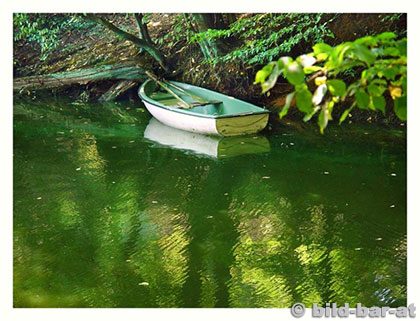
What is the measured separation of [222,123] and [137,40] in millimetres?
1591

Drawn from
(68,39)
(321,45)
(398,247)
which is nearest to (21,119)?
(68,39)

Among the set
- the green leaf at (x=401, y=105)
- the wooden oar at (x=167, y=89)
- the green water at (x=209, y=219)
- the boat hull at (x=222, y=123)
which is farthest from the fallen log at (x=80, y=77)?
the green leaf at (x=401, y=105)

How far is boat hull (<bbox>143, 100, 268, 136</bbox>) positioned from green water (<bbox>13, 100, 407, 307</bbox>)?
13 cm

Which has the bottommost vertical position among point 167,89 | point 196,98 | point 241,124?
point 241,124

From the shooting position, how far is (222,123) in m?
5.75

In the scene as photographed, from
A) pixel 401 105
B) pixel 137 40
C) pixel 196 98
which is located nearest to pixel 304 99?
pixel 401 105

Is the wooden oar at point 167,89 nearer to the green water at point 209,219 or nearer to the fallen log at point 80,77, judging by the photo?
the fallen log at point 80,77

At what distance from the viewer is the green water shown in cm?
302

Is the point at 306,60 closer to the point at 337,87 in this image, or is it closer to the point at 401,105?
the point at 337,87

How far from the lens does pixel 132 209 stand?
165 inches

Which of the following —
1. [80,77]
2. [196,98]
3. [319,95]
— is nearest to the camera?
[319,95]

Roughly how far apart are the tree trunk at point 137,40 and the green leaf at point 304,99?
4913 mm

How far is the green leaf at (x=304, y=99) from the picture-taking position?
4.99 feet
